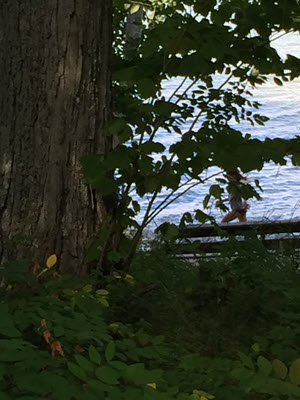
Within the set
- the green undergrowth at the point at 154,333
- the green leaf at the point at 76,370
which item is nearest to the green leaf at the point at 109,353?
the green undergrowth at the point at 154,333

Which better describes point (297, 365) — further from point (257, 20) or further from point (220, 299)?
point (257, 20)

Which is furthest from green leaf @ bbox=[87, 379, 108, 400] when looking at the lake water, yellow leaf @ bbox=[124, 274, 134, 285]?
the lake water

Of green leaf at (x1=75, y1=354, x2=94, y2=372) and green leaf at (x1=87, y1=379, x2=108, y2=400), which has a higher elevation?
green leaf at (x1=75, y1=354, x2=94, y2=372)

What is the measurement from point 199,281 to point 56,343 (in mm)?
1806

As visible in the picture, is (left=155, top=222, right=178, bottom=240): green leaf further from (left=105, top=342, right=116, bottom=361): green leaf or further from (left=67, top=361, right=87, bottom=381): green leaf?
(left=67, top=361, right=87, bottom=381): green leaf

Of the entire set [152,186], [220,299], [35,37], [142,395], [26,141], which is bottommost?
[220,299]

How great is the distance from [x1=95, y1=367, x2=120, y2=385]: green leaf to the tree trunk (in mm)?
1779

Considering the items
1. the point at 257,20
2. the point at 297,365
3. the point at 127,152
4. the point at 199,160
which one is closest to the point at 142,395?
the point at 297,365

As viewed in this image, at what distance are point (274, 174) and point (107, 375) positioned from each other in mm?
21859

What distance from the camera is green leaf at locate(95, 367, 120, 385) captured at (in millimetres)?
1999

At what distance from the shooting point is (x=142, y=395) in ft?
6.59

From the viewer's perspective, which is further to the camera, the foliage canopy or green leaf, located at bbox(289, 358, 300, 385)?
the foliage canopy

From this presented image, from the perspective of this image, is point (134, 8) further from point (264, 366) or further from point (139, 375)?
point (139, 375)

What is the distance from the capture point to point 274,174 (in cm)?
2341
